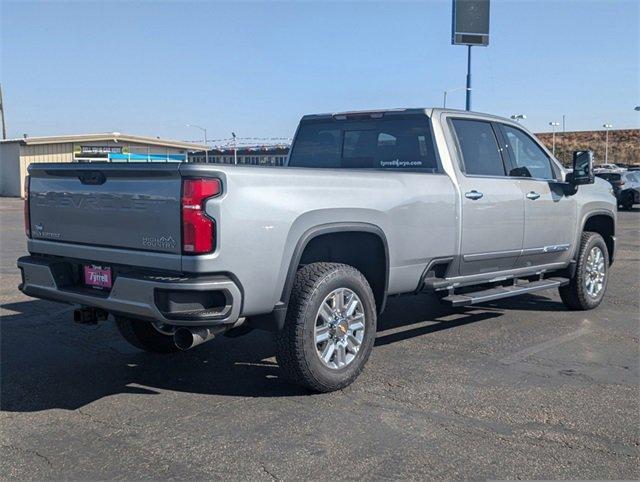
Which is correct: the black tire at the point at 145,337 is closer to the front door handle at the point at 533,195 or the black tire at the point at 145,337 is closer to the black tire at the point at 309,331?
the black tire at the point at 309,331

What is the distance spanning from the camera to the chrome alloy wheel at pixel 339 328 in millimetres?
4812

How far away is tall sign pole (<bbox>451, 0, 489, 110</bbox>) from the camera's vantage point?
18766 millimetres

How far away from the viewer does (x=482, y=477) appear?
11.7 feet

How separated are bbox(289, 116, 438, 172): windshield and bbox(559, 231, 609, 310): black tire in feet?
8.47

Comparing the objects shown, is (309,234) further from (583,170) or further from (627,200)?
(627,200)

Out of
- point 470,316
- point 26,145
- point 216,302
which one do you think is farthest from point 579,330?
point 26,145

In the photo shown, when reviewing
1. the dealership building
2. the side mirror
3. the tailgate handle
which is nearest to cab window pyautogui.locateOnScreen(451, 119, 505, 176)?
the side mirror

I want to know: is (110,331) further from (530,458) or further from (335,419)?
(530,458)

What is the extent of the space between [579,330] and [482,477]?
3.74 meters

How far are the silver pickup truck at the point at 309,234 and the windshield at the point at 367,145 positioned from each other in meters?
0.01

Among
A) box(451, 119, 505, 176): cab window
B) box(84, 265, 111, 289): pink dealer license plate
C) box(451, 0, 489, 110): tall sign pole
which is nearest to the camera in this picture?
box(84, 265, 111, 289): pink dealer license plate

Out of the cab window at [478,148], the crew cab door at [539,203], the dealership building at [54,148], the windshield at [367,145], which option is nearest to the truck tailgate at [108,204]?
the windshield at [367,145]

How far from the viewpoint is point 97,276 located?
468cm

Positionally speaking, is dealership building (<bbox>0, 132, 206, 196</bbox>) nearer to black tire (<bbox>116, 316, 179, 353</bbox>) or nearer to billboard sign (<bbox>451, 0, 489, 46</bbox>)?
billboard sign (<bbox>451, 0, 489, 46</bbox>)
